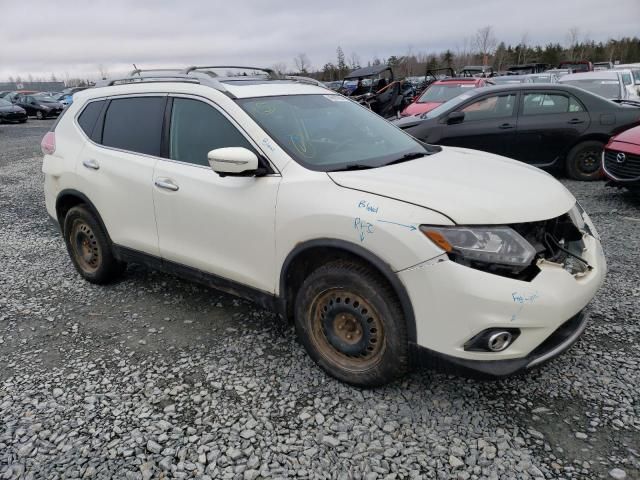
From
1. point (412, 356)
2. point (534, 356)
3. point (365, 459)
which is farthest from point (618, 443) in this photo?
point (365, 459)

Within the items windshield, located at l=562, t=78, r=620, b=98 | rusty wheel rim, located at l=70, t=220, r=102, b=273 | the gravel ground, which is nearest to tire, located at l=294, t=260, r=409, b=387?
the gravel ground

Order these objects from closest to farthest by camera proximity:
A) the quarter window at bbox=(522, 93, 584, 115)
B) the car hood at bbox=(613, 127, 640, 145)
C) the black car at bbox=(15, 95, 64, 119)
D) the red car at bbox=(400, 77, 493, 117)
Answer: the car hood at bbox=(613, 127, 640, 145) < the quarter window at bbox=(522, 93, 584, 115) < the red car at bbox=(400, 77, 493, 117) < the black car at bbox=(15, 95, 64, 119)

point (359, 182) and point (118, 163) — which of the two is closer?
point (359, 182)

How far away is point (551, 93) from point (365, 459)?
7481mm

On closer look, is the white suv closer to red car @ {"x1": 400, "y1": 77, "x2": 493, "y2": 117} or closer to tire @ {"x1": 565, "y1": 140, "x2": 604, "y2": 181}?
tire @ {"x1": 565, "y1": 140, "x2": 604, "y2": 181}

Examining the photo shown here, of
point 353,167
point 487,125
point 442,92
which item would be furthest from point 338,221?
point 442,92

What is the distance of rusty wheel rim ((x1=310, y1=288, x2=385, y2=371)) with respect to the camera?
273cm

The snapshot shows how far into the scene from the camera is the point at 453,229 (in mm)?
2396

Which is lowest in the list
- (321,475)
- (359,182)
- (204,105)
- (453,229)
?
(321,475)

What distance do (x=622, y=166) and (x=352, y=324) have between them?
532cm

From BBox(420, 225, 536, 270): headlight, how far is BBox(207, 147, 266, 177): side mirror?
3.62 feet

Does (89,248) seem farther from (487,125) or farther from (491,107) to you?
(491,107)

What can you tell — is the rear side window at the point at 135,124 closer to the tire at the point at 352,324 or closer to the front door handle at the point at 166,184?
the front door handle at the point at 166,184

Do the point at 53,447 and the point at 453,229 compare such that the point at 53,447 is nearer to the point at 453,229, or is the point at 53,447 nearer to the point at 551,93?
the point at 453,229
